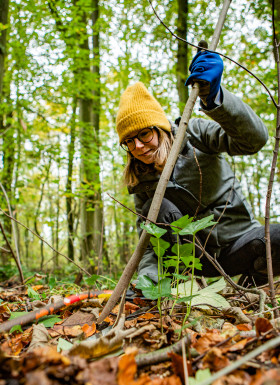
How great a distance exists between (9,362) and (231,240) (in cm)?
207

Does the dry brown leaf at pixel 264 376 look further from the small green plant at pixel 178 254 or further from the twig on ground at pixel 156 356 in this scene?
the small green plant at pixel 178 254

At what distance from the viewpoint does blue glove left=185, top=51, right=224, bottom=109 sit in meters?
1.48

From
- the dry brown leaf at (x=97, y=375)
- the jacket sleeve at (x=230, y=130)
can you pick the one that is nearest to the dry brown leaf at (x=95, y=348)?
the dry brown leaf at (x=97, y=375)

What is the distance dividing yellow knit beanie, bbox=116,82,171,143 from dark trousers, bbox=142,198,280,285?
24.3 inches

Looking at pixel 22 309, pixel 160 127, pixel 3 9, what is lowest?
pixel 22 309

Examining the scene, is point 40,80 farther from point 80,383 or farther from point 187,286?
point 80,383

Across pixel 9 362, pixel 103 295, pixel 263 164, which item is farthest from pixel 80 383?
pixel 263 164

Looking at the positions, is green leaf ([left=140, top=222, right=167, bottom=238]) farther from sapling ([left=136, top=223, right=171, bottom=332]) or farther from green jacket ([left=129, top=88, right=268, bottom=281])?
green jacket ([left=129, top=88, right=268, bottom=281])

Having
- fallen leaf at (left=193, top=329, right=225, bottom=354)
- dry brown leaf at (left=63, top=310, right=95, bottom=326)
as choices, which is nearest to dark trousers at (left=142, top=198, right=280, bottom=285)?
dry brown leaf at (left=63, top=310, right=95, bottom=326)

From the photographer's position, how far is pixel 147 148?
224cm

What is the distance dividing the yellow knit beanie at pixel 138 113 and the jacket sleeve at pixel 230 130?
290 millimetres

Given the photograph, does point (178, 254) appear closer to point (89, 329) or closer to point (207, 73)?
point (89, 329)

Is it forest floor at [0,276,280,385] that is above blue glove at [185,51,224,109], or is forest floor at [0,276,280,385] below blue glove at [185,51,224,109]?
below

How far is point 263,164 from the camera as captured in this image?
21.2 ft
